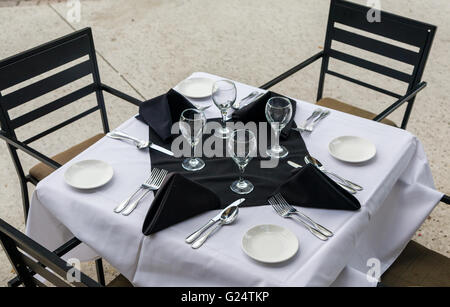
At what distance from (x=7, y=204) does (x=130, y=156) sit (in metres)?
1.34

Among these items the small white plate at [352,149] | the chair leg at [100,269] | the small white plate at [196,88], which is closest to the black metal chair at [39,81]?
the small white plate at [196,88]

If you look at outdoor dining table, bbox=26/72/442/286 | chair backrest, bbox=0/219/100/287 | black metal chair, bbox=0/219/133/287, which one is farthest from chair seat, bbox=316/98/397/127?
chair backrest, bbox=0/219/100/287

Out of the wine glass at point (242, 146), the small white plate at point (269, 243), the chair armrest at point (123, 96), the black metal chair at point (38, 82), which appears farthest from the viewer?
the chair armrest at point (123, 96)

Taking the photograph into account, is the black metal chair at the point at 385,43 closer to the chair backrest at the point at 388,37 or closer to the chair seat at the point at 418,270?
the chair backrest at the point at 388,37

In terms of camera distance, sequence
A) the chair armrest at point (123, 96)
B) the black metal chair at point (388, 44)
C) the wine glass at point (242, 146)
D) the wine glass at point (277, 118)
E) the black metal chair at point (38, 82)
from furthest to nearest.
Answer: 1. the black metal chair at point (388, 44)
2. the chair armrest at point (123, 96)
3. the black metal chair at point (38, 82)
4. the wine glass at point (277, 118)
5. the wine glass at point (242, 146)

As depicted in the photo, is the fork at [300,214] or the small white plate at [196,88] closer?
the fork at [300,214]

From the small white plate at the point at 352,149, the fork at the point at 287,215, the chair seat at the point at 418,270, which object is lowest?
the chair seat at the point at 418,270

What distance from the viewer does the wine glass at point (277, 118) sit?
1722mm

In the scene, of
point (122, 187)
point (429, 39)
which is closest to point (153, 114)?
point (122, 187)

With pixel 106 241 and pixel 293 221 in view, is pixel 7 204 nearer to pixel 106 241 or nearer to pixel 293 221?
pixel 106 241

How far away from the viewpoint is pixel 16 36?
4.27 metres

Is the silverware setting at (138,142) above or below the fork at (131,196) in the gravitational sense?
above

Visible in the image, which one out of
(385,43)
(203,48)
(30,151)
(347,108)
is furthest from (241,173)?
(203,48)

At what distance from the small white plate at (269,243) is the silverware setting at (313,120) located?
1.76ft
